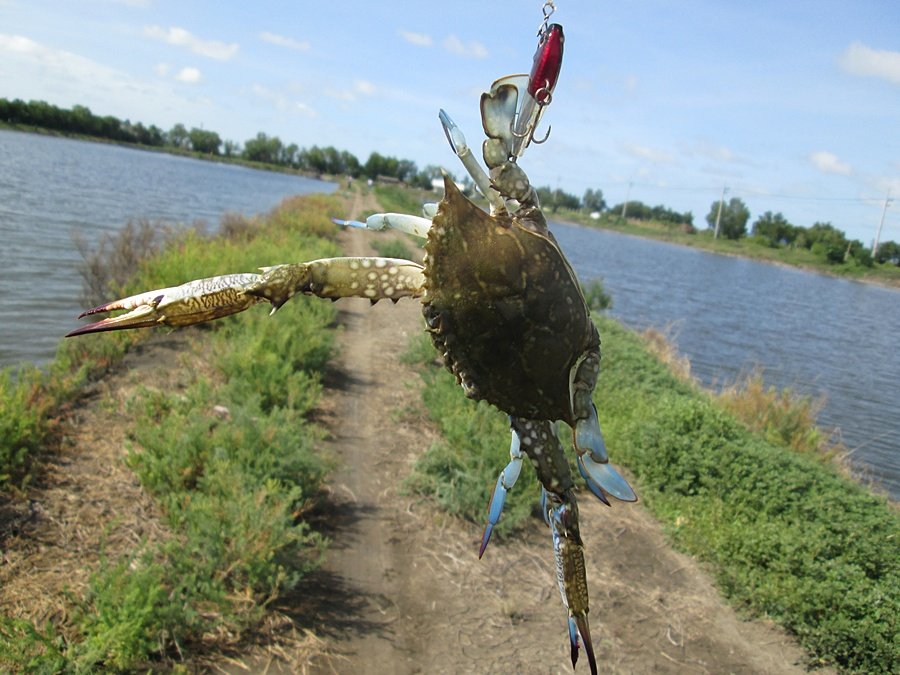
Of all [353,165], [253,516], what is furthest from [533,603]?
[353,165]

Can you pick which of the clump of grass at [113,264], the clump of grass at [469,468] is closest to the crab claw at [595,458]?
the clump of grass at [469,468]

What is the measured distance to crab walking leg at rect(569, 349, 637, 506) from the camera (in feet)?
7.50

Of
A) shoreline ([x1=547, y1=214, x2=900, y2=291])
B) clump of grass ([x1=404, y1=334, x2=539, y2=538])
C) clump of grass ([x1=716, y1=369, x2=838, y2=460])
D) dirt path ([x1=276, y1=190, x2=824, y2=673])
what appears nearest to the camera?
dirt path ([x1=276, y1=190, x2=824, y2=673])

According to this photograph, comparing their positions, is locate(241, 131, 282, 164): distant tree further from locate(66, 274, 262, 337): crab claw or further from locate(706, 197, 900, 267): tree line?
locate(66, 274, 262, 337): crab claw

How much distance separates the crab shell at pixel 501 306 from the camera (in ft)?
7.00

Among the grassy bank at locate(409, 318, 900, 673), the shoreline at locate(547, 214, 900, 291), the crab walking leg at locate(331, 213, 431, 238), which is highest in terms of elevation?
the shoreline at locate(547, 214, 900, 291)

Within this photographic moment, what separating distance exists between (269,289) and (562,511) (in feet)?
4.65

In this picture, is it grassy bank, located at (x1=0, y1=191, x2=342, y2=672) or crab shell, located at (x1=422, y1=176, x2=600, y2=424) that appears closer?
crab shell, located at (x1=422, y1=176, x2=600, y2=424)

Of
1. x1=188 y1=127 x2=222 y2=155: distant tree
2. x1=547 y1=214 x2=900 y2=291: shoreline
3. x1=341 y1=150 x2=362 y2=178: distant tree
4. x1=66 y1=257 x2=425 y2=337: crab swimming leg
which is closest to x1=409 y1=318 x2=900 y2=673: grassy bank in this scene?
x1=66 y1=257 x2=425 y2=337: crab swimming leg

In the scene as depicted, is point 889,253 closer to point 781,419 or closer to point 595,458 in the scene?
point 781,419

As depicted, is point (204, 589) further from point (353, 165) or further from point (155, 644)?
point (353, 165)

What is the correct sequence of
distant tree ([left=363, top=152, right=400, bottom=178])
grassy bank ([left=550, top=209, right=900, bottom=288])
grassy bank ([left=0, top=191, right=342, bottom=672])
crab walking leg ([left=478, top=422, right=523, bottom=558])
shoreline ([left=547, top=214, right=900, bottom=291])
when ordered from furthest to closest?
distant tree ([left=363, top=152, right=400, bottom=178]), grassy bank ([left=550, top=209, right=900, bottom=288]), shoreline ([left=547, top=214, right=900, bottom=291]), grassy bank ([left=0, top=191, right=342, bottom=672]), crab walking leg ([left=478, top=422, right=523, bottom=558])

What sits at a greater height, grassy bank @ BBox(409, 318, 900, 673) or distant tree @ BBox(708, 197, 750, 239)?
distant tree @ BBox(708, 197, 750, 239)

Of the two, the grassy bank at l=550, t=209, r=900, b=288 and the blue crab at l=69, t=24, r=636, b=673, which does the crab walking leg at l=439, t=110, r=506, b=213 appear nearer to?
the blue crab at l=69, t=24, r=636, b=673
